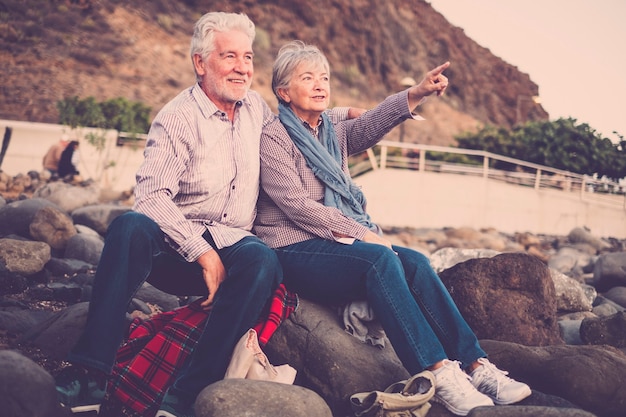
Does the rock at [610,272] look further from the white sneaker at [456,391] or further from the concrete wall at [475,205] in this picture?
the concrete wall at [475,205]

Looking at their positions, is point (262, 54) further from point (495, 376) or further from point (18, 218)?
point (495, 376)

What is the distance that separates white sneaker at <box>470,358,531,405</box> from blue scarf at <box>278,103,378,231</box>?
101cm

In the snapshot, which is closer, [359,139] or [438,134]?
[359,139]

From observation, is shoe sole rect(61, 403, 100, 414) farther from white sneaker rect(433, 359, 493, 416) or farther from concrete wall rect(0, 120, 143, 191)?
concrete wall rect(0, 120, 143, 191)

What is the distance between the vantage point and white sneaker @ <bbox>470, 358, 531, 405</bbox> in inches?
144

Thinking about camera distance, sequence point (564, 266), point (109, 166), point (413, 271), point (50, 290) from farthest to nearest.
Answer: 1. point (109, 166)
2. point (564, 266)
3. point (50, 290)
4. point (413, 271)

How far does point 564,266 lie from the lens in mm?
12836

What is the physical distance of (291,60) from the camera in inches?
168

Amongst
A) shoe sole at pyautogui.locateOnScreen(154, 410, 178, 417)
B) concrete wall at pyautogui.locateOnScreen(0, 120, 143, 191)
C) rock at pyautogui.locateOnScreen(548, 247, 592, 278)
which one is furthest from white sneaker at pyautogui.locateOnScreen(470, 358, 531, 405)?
concrete wall at pyautogui.locateOnScreen(0, 120, 143, 191)

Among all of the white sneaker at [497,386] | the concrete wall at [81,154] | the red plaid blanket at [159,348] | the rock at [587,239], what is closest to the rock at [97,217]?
the red plaid blanket at [159,348]

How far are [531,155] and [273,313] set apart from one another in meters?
23.2

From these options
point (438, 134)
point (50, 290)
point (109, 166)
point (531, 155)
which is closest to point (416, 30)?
point (438, 134)

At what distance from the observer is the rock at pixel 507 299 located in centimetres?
491

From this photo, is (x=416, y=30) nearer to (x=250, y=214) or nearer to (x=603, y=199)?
(x=603, y=199)
